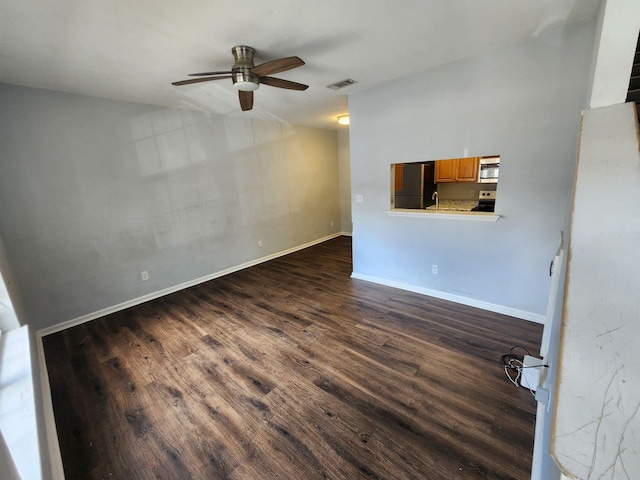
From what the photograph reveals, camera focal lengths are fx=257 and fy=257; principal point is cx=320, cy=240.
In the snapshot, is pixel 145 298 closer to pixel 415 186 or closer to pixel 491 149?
pixel 415 186

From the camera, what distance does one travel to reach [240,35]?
6.37 ft

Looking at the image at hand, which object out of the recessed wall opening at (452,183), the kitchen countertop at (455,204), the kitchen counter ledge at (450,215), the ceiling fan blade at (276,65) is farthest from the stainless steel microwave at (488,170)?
the ceiling fan blade at (276,65)

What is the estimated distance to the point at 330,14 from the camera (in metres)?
1.75

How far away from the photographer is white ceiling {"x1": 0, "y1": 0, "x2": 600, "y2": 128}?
64.7 inches

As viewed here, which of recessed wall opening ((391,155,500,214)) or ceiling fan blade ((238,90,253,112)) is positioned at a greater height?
ceiling fan blade ((238,90,253,112))

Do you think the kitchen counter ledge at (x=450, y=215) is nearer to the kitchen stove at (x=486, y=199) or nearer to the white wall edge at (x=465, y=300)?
the white wall edge at (x=465, y=300)

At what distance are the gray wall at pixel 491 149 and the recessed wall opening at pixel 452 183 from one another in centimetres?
94

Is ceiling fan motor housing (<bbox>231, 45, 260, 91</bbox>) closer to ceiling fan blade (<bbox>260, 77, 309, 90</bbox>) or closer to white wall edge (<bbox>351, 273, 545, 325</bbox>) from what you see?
ceiling fan blade (<bbox>260, 77, 309, 90</bbox>)

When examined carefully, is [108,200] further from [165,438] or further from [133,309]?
[165,438]

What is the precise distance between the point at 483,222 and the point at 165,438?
129 inches

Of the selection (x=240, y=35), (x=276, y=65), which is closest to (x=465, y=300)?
(x=276, y=65)

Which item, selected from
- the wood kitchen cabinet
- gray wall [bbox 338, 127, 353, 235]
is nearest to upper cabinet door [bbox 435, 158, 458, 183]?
the wood kitchen cabinet

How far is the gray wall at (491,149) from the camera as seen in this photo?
2203 millimetres

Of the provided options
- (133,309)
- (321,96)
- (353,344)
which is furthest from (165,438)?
(321,96)
